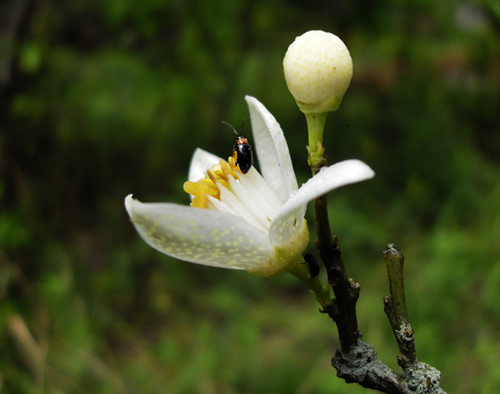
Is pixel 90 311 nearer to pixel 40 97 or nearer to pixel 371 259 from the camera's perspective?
pixel 40 97

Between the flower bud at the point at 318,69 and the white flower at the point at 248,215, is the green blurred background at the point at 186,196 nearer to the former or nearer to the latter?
the white flower at the point at 248,215

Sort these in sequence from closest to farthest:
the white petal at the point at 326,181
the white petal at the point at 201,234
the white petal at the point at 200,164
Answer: the white petal at the point at 326,181
the white petal at the point at 201,234
the white petal at the point at 200,164

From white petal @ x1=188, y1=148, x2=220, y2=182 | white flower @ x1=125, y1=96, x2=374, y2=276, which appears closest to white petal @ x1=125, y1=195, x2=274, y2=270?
white flower @ x1=125, y1=96, x2=374, y2=276

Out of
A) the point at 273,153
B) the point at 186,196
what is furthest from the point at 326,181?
the point at 186,196

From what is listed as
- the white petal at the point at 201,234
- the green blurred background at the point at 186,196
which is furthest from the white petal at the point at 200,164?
the green blurred background at the point at 186,196

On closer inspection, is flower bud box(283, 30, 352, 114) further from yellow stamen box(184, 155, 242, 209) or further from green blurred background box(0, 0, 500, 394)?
green blurred background box(0, 0, 500, 394)

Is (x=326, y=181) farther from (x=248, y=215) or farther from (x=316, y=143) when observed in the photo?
(x=248, y=215)

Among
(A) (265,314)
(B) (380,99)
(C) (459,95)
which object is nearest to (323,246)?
(A) (265,314)
